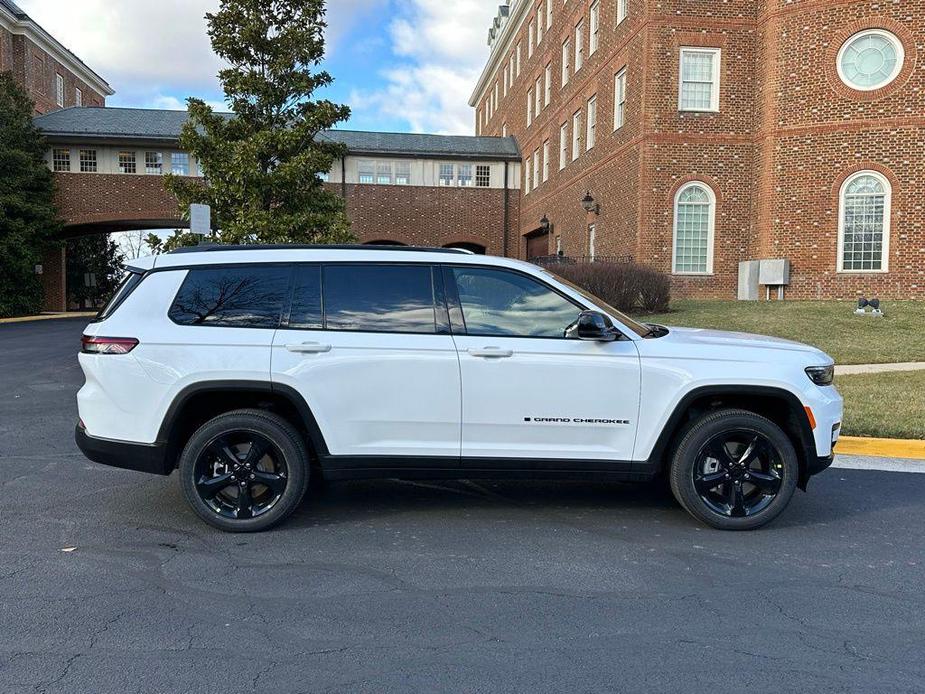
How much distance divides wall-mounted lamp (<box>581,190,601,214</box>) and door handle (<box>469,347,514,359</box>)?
21.4 metres

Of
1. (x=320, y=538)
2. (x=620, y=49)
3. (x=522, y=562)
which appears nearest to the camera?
(x=522, y=562)

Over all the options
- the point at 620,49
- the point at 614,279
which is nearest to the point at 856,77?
the point at 620,49

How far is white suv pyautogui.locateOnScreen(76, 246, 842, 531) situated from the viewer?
4.64 metres

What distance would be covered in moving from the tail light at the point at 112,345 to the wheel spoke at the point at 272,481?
116cm

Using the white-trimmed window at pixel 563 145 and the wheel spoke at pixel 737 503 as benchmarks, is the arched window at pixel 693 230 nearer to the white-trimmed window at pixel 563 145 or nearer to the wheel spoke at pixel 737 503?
the white-trimmed window at pixel 563 145

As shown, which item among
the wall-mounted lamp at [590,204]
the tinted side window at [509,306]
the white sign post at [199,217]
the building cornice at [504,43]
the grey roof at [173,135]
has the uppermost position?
the building cornice at [504,43]

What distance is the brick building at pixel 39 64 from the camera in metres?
35.1

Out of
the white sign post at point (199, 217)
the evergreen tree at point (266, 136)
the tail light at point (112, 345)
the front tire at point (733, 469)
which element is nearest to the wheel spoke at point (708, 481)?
the front tire at point (733, 469)

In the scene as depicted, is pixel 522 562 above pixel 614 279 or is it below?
below

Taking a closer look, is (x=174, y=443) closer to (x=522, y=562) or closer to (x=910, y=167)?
(x=522, y=562)

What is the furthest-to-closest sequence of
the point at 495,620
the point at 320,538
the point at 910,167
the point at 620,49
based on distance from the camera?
1. the point at 620,49
2. the point at 910,167
3. the point at 320,538
4. the point at 495,620

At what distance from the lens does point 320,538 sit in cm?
460

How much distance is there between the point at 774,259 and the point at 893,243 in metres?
3.08

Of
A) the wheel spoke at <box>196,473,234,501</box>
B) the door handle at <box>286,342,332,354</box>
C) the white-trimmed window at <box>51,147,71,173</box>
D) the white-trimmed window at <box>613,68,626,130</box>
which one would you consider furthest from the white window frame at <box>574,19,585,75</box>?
the wheel spoke at <box>196,473,234,501</box>
